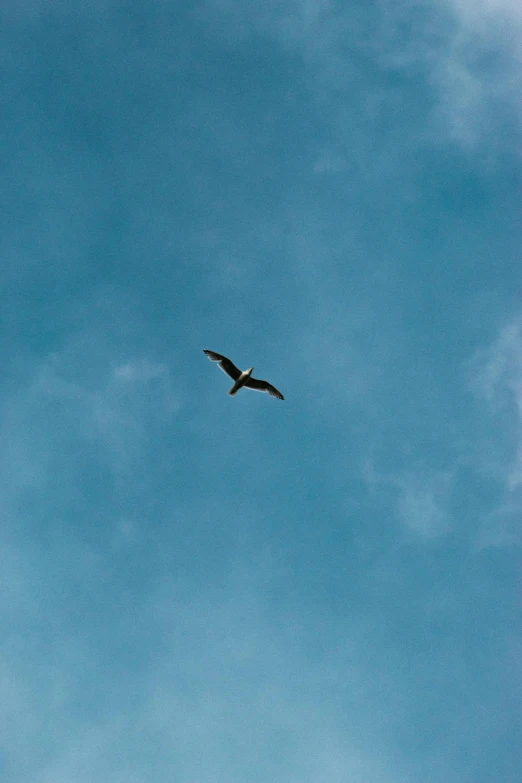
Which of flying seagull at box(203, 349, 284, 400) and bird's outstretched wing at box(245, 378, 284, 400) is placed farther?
bird's outstretched wing at box(245, 378, 284, 400)

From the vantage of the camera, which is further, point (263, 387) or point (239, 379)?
point (263, 387)

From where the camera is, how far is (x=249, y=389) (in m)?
116

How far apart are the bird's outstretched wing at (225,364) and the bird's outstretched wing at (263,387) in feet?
5.84

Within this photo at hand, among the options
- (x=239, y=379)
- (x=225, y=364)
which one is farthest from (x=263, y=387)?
(x=225, y=364)

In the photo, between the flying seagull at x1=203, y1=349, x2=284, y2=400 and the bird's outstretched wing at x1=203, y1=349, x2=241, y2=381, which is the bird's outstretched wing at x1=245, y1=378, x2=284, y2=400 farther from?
the bird's outstretched wing at x1=203, y1=349, x2=241, y2=381

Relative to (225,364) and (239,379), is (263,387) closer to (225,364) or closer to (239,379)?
(239,379)

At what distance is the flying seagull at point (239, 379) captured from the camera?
4471 inches

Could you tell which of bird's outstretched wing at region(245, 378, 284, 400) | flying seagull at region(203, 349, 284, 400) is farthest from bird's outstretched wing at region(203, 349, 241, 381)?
bird's outstretched wing at region(245, 378, 284, 400)

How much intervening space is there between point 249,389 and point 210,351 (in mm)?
6311

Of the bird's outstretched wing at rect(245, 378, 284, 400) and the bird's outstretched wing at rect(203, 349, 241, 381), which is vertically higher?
the bird's outstretched wing at rect(245, 378, 284, 400)

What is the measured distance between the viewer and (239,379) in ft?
374

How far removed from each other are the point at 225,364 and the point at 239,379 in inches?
86.4

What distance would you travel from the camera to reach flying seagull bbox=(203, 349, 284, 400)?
373ft

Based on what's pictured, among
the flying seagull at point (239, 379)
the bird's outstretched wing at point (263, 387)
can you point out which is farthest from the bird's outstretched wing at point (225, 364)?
the bird's outstretched wing at point (263, 387)
